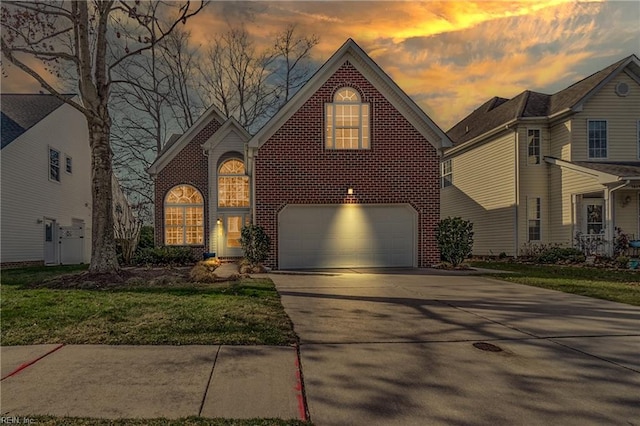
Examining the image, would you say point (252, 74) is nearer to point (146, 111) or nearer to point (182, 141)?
point (146, 111)

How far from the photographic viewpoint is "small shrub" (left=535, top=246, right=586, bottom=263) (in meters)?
17.4

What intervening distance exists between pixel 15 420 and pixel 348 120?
13.4 metres

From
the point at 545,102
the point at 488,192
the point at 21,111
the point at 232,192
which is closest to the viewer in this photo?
the point at 21,111

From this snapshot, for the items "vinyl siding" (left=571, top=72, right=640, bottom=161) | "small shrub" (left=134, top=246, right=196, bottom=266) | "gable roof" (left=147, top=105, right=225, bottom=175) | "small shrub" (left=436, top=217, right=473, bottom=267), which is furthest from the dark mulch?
"vinyl siding" (left=571, top=72, right=640, bottom=161)

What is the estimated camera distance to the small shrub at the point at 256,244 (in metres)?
14.0

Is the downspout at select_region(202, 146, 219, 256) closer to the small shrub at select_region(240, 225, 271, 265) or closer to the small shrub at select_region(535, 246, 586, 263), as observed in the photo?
the small shrub at select_region(240, 225, 271, 265)

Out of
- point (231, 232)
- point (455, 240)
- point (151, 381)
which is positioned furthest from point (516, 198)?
point (151, 381)

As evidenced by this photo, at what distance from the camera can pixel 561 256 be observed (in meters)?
17.8

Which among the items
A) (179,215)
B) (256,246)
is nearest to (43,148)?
(179,215)

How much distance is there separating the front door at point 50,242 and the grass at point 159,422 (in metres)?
20.6

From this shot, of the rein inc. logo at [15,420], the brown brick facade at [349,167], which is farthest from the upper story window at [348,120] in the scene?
the rein inc. logo at [15,420]

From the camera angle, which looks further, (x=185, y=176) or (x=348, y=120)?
(x=185, y=176)

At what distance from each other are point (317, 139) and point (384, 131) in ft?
8.23

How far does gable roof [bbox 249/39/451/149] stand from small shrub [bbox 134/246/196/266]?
7119 millimetres
